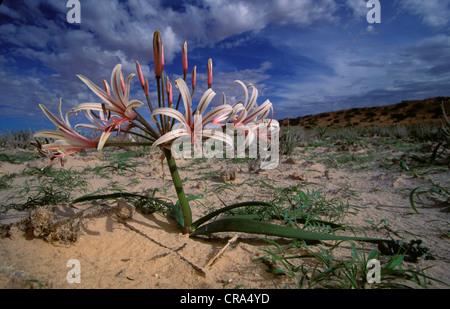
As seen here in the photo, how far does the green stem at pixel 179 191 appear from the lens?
5.83ft

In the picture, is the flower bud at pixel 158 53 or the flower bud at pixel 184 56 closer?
the flower bud at pixel 158 53

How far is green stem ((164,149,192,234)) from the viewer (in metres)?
1.78

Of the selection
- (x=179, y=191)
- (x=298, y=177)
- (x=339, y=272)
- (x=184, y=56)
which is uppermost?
(x=184, y=56)

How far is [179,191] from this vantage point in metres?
1.88

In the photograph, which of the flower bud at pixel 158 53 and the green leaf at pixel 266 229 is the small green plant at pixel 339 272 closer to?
the green leaf at pixel 266 229

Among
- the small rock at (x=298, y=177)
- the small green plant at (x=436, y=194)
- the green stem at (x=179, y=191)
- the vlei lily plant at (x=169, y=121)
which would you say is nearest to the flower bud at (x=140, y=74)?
the vlei lily plant at (x=169, y=121)
